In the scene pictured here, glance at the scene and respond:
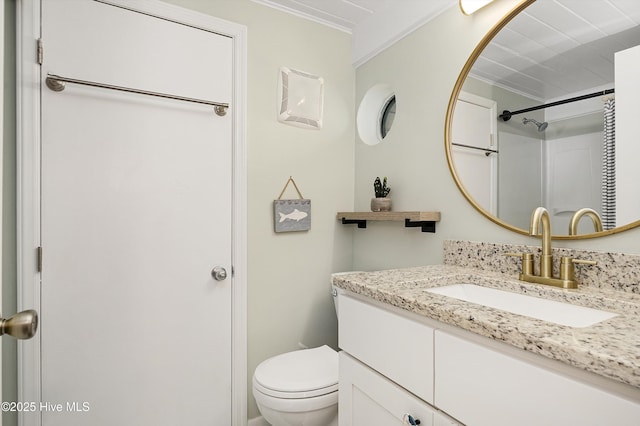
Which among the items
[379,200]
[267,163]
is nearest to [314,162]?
[267,163]

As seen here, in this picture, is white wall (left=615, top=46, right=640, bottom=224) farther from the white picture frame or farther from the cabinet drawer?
the white picture frame

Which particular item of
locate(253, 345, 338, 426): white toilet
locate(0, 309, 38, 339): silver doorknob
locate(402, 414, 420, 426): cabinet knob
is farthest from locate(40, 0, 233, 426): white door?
locate(402, 414, 420, 426): cabinet knob

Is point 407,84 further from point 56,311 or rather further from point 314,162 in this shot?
point 56,311

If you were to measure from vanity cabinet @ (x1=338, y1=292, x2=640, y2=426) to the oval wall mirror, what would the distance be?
2.18 ft

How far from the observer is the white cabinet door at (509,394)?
0.59m

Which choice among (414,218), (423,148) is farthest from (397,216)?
(423,148)

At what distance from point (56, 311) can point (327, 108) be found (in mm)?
1662

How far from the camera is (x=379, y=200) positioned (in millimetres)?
1859

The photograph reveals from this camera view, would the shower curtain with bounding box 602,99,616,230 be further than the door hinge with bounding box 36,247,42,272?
No

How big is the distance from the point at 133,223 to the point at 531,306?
1.58m

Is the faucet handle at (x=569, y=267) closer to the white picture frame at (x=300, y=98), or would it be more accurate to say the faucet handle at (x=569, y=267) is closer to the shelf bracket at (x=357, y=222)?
the shelf bracket at (x=357, y=222)

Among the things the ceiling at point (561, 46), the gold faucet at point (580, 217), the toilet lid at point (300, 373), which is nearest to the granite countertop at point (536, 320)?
the gold faucet at point (580, 217)

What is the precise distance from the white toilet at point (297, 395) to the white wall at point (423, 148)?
0.72 meters

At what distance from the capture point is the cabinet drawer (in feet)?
2.91
